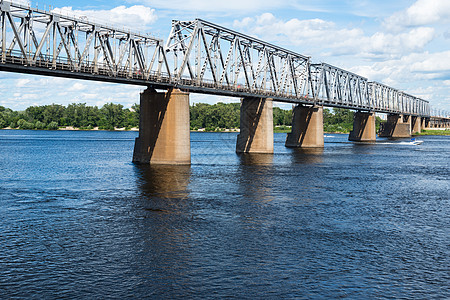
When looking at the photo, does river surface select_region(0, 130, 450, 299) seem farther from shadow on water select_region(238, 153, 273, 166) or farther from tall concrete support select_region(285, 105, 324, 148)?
tall concrete support select_region(285, 105, 324, 148)

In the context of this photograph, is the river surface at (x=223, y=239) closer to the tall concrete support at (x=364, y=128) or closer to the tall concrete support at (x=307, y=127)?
the tall concrete support at (x=307, y=127)

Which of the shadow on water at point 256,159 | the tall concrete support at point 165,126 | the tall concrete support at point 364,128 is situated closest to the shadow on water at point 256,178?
the shadow on water at point 256,159

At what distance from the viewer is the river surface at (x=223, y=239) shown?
19.9m

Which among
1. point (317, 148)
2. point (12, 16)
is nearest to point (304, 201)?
point (12, 16)

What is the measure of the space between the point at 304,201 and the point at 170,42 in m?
39.5

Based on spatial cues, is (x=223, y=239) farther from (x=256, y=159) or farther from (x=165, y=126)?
(x=256, y=159)

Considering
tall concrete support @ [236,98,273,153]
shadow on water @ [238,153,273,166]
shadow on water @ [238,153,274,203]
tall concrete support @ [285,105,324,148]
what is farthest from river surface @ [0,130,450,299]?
tall concrete support @ [285,105,324,148]

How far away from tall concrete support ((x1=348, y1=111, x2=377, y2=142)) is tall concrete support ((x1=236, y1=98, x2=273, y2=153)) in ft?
282

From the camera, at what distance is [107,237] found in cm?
2730

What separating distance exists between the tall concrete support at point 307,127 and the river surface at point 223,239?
62549mm

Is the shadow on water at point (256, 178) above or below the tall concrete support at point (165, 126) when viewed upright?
below

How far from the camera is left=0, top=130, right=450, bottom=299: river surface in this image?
19938 millimetres

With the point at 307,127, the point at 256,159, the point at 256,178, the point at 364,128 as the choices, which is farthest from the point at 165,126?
the point at 364,128

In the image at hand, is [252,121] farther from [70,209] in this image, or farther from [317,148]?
[70,209]
